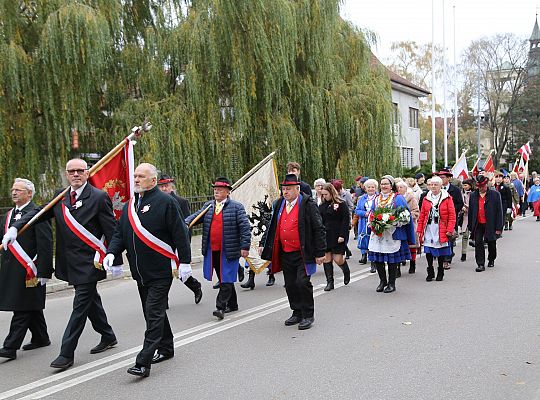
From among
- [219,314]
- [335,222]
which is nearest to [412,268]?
[335,222]

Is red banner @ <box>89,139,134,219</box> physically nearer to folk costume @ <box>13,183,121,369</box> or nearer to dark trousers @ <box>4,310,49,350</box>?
folk costume @ <box>13,183,121,369</box>

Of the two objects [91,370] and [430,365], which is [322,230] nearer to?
[430,365]

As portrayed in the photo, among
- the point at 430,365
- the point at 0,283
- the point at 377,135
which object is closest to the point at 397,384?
the point at 430,365

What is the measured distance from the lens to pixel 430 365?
5.45m

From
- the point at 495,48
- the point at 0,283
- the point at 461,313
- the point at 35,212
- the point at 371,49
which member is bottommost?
the point at 461,313

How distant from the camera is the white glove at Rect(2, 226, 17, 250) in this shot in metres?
5.88

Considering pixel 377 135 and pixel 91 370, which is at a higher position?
pixel 377 135

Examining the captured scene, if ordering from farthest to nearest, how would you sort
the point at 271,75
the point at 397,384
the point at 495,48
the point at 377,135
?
the point at 495,48 → the point at 377,135 → the point at 271,75 → the point at 397,384

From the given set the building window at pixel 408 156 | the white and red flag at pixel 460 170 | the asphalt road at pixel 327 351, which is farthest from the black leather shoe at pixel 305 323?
the building window at pixel 408 156

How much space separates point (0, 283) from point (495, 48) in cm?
5248

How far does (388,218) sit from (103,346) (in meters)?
4.65

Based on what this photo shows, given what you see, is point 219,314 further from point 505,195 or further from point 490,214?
point 505,195

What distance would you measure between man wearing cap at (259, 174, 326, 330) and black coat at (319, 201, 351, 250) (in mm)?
2254

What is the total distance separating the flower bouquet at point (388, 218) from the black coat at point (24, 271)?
4.82 meters
